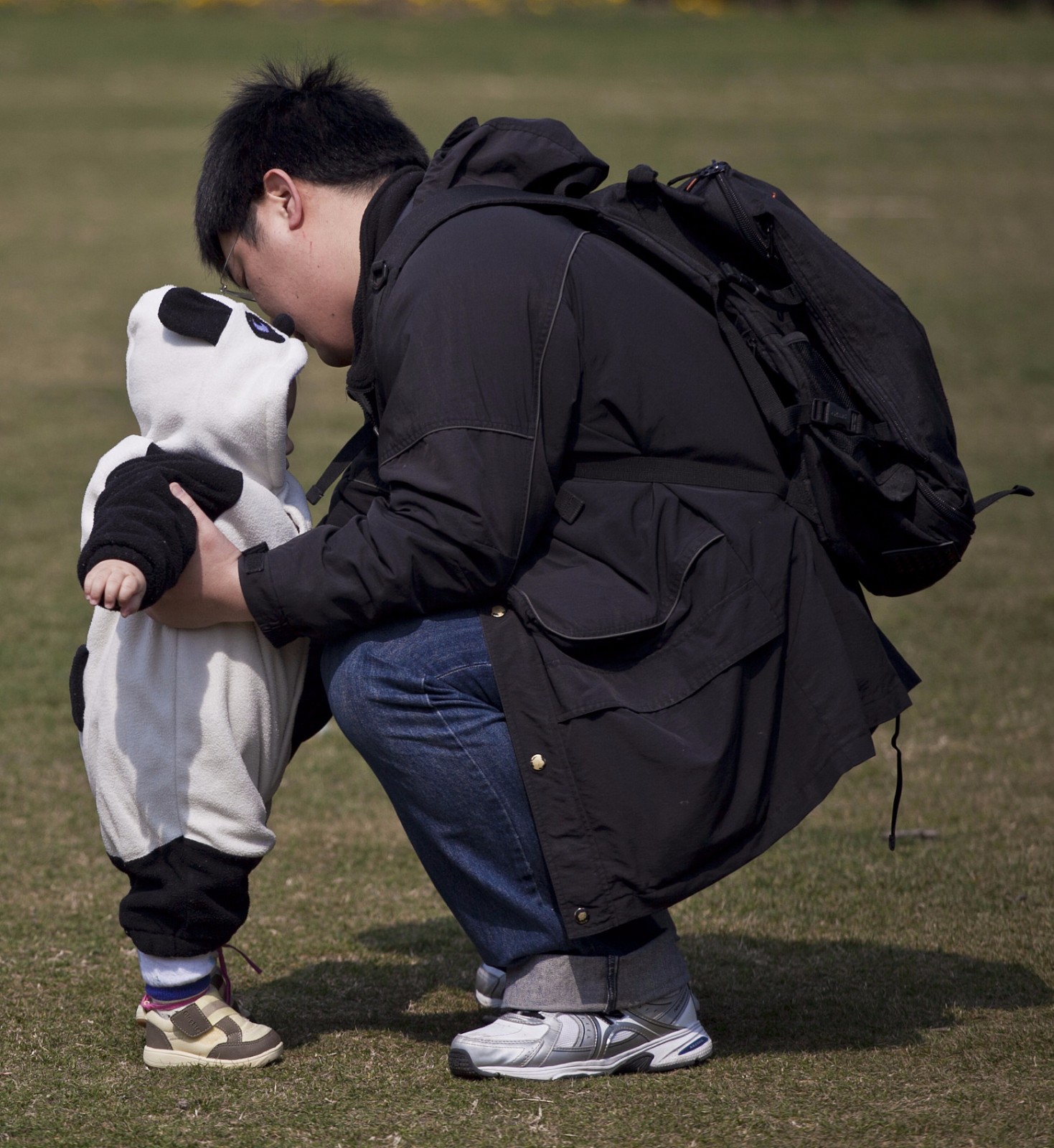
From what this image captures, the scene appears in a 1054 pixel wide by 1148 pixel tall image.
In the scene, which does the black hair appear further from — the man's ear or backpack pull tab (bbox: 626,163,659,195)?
backpack pull tab (bbox: 626,163,659,195)

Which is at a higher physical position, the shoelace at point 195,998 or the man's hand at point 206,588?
the man's hand at point 206,588

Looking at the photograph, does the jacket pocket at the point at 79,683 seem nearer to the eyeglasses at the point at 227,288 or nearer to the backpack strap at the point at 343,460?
the backpack strap at the point at 343,460

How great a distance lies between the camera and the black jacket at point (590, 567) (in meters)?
1.91

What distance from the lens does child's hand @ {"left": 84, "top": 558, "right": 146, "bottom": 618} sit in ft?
6.06

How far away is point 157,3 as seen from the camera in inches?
953

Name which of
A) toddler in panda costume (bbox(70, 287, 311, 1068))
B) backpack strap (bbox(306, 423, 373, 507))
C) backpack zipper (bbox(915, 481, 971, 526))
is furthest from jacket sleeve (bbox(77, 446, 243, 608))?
backpack zipper (bbox(915, 481, 971, 526))

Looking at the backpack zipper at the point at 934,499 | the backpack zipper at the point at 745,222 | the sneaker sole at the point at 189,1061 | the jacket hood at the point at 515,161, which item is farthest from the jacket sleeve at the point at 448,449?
the sneaker sole at the point at 189,1061

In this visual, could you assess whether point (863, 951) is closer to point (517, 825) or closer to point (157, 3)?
point (517, 825)

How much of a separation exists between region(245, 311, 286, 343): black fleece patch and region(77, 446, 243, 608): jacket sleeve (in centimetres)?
19

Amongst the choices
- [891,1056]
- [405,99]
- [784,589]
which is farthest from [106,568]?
[405,99]

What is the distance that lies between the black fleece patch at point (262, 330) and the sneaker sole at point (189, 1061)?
0.95 meters

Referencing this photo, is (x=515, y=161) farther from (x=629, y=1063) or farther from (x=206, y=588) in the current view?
(x=629, y=1063)

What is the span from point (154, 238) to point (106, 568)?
993 cm

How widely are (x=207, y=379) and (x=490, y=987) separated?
0.98 m
